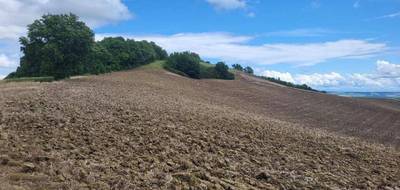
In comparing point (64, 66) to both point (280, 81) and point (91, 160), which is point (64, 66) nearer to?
point (91, 160)

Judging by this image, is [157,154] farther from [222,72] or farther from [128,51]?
[222,72]

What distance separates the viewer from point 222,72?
71.4 metres

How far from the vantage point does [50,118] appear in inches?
499

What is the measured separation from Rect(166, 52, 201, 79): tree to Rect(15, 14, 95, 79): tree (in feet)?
98.8

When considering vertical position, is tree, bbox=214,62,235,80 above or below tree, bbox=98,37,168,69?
below

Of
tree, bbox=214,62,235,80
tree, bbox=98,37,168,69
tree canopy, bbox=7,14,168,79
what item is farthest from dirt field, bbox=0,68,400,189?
tree, bbox=214,62,235,80

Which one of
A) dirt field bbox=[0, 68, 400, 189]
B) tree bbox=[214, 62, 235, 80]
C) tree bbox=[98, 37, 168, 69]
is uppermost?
tree bbox=[98, 37, 168, 69]

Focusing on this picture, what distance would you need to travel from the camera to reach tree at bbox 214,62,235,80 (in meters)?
70.8

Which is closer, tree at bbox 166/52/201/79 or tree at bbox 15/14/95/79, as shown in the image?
tree at bbox 15/14/95/79

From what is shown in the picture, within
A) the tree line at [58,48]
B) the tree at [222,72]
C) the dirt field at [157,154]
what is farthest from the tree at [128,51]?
the dirt field at [157,154]

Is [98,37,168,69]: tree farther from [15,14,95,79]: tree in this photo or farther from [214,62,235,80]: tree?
[15,14,95,79]: tree

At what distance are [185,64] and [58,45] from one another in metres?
33.8

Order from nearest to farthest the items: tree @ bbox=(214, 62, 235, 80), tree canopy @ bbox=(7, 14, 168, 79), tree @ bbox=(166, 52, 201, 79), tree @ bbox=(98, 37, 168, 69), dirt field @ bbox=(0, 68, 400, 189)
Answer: dirt field @ bbox=(0, 68, 400, 189)
tree canopy @ bbox=(7, 14, 168, 79)
tree @ bbox=(98, 37, 168, 69)
tree @ bbox=(166, 52, 201, 79)
tree @ bbox=(214, 62, 235, 80)

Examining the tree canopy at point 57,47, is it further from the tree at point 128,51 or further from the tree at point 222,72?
the tree at point 222,72
